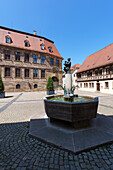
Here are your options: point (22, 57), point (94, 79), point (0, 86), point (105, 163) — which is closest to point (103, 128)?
point (105, 163)

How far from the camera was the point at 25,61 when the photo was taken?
854 inches

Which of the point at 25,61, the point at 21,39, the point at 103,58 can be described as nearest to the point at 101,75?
the point at 103,58

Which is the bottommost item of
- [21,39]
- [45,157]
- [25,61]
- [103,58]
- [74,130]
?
[45,157]

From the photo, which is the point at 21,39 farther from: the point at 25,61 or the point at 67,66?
the point at 67,66

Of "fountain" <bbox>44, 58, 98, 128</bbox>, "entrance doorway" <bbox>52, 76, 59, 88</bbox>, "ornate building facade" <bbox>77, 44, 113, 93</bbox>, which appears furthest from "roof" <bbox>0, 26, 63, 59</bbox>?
"fountain" <bbox>44, 58, 98, 128</bbox>

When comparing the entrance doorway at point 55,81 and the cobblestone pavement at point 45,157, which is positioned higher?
the entrance doorway at point 55,81

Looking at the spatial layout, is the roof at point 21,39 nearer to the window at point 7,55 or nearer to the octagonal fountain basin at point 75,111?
the window at point 7,55

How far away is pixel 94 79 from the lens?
22.4 meters

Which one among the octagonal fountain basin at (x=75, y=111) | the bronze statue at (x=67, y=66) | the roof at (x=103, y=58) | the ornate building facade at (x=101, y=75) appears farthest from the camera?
the roof at (x=103, y=58)

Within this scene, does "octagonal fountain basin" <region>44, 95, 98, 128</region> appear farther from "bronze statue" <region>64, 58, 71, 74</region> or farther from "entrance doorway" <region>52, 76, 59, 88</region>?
"entrance doorway" <region>52, 76, 59, 88</region>

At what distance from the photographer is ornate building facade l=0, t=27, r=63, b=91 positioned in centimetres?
1988

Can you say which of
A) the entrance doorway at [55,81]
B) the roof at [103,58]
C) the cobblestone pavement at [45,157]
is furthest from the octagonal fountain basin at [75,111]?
the entrance doorway at [55,81]

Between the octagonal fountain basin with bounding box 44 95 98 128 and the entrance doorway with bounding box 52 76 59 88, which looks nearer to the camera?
the octagonal fountain basin with bounding box 44 95 98 128

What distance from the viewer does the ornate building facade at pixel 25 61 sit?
19.9 metres
